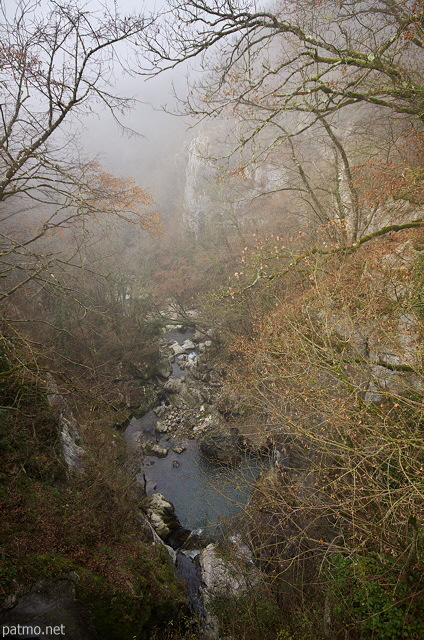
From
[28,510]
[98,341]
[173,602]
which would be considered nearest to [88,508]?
[28,510]

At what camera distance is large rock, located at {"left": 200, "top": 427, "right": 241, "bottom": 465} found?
9508 millimetres

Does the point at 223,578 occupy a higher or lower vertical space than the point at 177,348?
lower

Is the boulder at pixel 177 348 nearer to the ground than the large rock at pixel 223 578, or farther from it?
farther from it

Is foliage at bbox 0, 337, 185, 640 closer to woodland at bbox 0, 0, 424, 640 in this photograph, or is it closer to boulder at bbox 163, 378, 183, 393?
woodland at bbox 0, 0, 424, 640

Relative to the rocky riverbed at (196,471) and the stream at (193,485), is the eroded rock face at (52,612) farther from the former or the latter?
the stream at (193,485)

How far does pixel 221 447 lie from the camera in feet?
31.9

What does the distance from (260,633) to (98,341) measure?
10.2m

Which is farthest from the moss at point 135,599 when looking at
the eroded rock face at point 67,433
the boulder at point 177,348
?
the boulder at point 177,348

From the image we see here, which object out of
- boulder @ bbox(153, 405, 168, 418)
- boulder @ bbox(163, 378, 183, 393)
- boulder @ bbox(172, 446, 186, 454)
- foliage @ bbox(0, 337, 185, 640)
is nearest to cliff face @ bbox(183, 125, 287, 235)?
boulder @ bbox(163, 378, 183, 393)

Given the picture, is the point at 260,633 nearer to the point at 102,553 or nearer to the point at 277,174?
the point at 102,553

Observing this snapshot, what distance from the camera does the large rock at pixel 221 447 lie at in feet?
31.2

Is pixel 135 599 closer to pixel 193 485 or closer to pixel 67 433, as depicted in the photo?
pixel 67 433

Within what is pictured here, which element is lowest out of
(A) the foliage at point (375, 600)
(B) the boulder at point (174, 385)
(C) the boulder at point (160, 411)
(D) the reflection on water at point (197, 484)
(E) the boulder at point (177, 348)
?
(D) the reflection on water at point (197, 484)

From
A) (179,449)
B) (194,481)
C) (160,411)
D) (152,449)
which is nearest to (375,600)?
(194,481)
